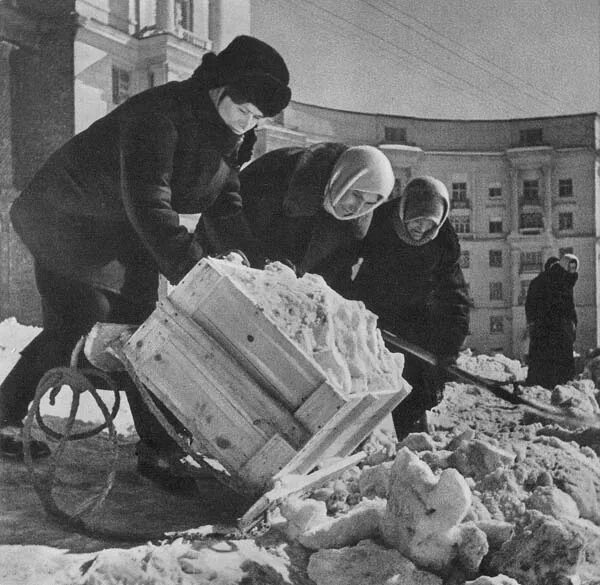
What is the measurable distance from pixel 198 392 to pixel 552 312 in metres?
1.96

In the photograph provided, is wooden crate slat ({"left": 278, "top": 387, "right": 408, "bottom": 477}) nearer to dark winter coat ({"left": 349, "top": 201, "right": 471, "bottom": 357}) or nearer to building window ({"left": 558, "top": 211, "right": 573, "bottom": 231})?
dark winter coat ({"left": 349, "top": 201, "right": 471, "bottom": 357})

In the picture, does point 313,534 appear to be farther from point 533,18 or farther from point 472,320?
point 533,18

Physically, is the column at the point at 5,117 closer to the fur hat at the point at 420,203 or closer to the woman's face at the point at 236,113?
the woman's face at the point at 236,113

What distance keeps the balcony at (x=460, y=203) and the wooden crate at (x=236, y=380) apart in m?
1.52

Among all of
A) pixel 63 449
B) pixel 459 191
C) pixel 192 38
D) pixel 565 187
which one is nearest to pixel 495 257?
pixel 459 191

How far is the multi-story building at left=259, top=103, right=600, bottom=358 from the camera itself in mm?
3143

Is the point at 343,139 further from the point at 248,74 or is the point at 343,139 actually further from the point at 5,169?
the point at 5,169

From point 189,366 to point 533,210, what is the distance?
1.99 meters

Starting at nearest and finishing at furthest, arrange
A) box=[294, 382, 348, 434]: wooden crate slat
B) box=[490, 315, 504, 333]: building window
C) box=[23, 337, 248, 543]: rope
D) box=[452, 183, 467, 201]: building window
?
1. box=[294, 382, 348, 434]: wooden crate slat
2. box=[23, 337, 248, 543]: rope
3. box=[452, 183, 467, 201]: building window
4. box=[490, 315, 504, 333]: building window

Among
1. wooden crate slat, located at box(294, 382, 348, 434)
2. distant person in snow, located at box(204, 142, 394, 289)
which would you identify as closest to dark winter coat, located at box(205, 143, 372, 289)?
distant person in snow, located at box(204, 142, 394, 289)

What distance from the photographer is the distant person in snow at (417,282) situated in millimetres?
3049

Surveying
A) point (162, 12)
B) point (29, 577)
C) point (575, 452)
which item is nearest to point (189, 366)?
point (29, 577)

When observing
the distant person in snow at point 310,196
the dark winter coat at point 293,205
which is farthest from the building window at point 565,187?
the dark winter coat at point 293,205

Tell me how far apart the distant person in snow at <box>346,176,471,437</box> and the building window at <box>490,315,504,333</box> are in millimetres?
168
